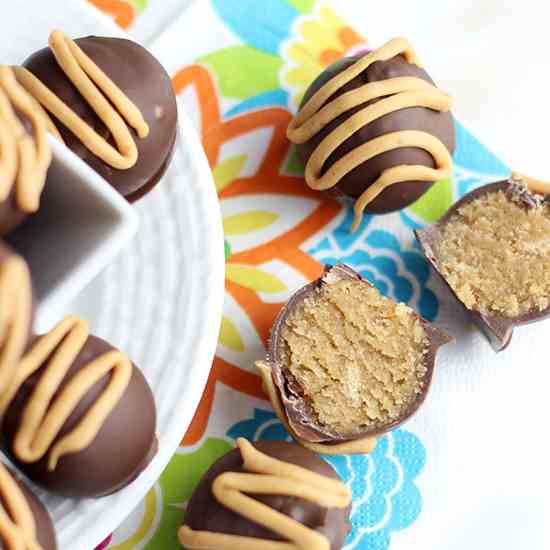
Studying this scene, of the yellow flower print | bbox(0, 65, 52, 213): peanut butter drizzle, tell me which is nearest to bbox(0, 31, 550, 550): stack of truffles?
bbox(0, 65, 52, 213): peanut butter drizzle

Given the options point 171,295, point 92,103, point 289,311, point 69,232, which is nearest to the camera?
point 69,232

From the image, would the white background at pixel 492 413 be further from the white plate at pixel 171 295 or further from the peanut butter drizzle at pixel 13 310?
the peanut butter drizzle at pixel 13 310

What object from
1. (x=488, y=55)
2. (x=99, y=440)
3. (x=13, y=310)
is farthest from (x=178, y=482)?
(x=488, y=55)

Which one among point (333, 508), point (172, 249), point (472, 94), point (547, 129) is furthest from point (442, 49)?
point (333, 508)

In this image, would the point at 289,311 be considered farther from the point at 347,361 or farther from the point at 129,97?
the point at 129,97

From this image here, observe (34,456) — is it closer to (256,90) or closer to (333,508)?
(333,508)

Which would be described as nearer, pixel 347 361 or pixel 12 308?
pixel 12 308
